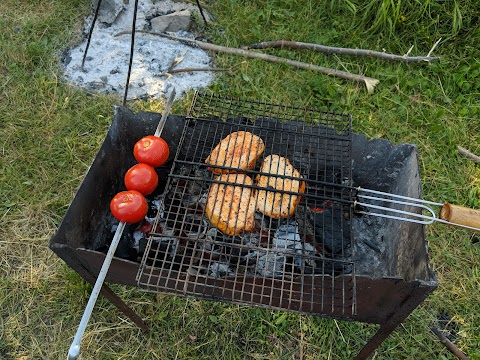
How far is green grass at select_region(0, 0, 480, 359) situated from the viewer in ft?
11.0

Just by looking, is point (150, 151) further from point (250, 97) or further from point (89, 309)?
point (250, 97)

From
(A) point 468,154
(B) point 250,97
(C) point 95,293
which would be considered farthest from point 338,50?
(C) point 95,293

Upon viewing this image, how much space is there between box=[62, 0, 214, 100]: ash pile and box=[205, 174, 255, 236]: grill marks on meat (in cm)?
249

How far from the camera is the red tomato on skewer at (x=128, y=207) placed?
260 cm

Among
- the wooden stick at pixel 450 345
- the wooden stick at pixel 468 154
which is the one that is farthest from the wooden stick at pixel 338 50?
the wooden stick at pixel 450 345

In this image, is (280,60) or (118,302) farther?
(280,60)

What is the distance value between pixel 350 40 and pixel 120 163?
3648 mm

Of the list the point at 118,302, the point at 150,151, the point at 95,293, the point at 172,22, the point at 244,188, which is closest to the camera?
the point at 95,293

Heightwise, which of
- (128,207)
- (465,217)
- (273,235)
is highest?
(465,217)

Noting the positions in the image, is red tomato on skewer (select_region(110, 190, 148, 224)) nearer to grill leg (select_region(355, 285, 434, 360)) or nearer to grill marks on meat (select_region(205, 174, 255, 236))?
grill marks on meat (select_region(205, 174, 255, 236))

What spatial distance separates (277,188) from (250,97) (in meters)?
2.35

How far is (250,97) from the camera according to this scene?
489 cm

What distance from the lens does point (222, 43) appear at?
17.8 ft

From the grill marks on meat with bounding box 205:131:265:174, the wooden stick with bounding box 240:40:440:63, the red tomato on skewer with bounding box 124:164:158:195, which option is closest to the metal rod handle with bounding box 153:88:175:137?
the red tomato on skewer with bounding box 124:164:158:195
